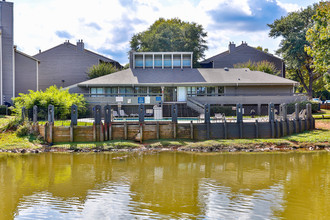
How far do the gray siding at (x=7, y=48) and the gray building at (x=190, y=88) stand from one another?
7525mm

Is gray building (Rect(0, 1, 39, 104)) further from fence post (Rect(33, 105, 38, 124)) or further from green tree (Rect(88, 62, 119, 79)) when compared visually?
fence post (Rect(33, 105, 38, 124))

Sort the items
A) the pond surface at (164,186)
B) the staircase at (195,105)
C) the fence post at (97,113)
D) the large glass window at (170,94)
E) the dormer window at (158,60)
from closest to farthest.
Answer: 1. the pond surface at (164,186)
2. the fence post at (97,113)
3. the staircase at (195,105)
4. the large glass window at (170,94)
5. the dormer window at (158,60)

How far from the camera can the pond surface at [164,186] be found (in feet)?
33.5

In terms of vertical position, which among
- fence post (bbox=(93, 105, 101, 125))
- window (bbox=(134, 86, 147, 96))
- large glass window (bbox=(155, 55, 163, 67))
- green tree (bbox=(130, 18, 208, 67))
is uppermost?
green tree (bbox=(130, 18, 208, 67))

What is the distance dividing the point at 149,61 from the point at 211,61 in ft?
49.0

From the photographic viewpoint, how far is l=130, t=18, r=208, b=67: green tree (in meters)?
55.8

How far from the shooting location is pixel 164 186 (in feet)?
43.5

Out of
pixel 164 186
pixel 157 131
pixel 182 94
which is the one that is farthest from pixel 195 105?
pixel 164 186

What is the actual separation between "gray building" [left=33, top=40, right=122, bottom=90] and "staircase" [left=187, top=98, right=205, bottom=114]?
2059 cm

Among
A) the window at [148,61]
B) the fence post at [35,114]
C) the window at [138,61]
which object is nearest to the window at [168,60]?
the window at [148,61]

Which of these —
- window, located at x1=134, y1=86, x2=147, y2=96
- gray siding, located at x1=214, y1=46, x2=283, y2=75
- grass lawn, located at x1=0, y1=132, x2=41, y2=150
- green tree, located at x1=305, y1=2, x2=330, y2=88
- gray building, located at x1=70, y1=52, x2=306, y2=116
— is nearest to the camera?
grass lawn, located at x1=0, y1=132, x2=41, y2=150

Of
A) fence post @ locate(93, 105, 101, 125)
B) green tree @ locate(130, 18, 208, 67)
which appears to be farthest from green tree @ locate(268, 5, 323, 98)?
fence post @ locate(93, 105, 101, 125)

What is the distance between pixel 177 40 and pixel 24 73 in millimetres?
24941

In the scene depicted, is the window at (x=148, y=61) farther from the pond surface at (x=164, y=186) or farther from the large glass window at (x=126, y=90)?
the pond surface at (x=164, y=186)
